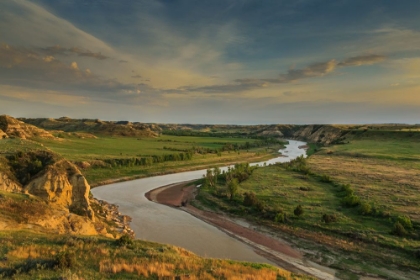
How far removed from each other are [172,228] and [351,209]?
908 inches

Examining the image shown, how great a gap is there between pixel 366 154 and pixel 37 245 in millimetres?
91077

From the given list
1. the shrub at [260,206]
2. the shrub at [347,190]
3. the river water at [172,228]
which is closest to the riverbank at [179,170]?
the river water at [172,228]

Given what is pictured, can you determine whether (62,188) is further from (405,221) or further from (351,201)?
(405,221)

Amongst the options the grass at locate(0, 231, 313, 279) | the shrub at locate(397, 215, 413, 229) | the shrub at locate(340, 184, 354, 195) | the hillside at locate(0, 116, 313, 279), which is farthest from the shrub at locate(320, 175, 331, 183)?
the grass at locate(0, 231, 313, 279)

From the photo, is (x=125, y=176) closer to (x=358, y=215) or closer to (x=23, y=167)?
(x=23, y=167)

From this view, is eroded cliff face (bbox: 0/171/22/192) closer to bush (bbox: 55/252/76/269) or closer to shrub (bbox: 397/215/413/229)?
bush (bbox: 55/252/76/269)

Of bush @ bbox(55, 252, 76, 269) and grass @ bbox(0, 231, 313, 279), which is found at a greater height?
bush @ bbox(55, 252, 76, 269)

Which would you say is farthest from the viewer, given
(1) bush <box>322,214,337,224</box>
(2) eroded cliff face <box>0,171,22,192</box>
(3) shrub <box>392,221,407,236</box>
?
(1) bush <box>322,214,337,224</box>

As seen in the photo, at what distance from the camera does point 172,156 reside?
3410 inches

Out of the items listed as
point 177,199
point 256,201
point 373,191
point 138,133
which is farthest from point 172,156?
point 138,133

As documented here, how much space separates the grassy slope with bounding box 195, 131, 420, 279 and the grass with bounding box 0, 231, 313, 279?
491 inches

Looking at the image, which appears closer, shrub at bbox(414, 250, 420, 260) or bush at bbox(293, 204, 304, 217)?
shrub at bbox(414, 250, 420, 260)

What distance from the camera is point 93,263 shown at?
1480cm

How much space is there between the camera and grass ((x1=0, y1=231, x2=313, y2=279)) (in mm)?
13086
